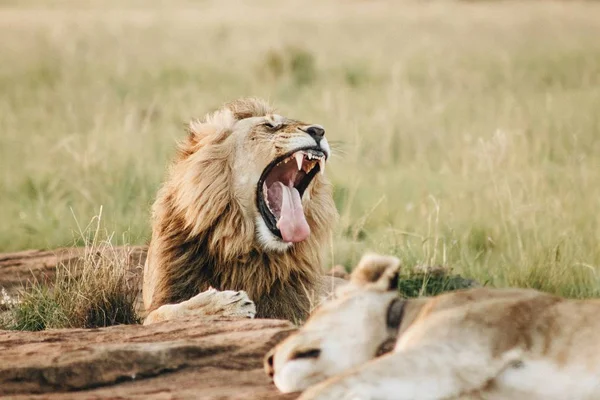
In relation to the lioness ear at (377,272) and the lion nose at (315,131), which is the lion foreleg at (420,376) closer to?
the lioness ear at (377,272)

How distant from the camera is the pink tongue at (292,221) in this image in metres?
5.44

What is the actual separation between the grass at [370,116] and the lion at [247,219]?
761 millimetres

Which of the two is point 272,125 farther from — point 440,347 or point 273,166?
point 440,347

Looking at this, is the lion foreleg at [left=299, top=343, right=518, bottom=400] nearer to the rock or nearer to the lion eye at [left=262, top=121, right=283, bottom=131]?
the rock

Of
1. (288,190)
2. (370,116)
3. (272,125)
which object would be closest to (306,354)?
(288,190)

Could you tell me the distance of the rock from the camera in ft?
11.7

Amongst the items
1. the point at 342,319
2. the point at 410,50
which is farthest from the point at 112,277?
the point at 410,50

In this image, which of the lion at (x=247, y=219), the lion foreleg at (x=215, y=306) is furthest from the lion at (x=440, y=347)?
the lion at (x=247, y=219)

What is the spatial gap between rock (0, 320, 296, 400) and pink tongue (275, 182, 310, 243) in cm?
148

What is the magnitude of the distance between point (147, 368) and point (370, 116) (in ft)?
28.8

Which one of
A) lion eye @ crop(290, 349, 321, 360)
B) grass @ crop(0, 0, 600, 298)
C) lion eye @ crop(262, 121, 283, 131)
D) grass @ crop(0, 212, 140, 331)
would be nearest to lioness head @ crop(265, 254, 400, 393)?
lion eye @ crop(290, 349, 321, 360)

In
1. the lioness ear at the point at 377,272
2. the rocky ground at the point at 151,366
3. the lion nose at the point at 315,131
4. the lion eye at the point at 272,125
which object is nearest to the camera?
the lioness ear at the point at 377,272

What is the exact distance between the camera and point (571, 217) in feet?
24.4

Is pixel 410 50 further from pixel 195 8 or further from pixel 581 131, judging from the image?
pixel 195 8
